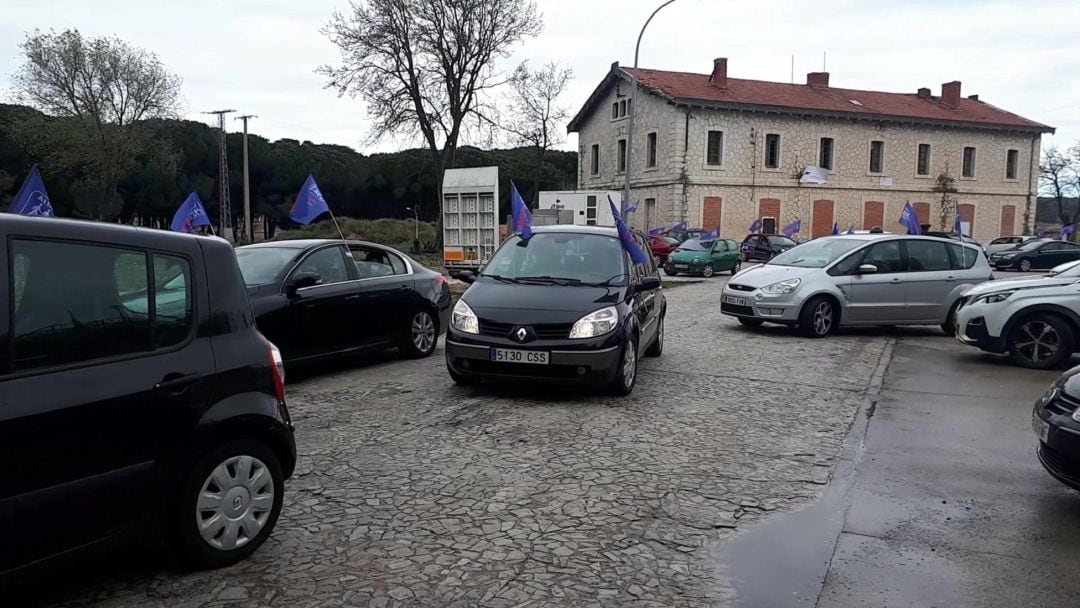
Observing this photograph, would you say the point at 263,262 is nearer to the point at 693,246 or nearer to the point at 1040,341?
the point at 1040,341

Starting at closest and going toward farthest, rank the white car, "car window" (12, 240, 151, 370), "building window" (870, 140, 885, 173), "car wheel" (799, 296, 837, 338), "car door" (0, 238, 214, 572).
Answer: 1. "car door" (0, 238, 214, 572)
2. "car window" (12, 240, 151, 370)
3. the white car
4. "car wheel" (799, 296, 837, 338)
5. "building window" (870, 140, 885, 173)

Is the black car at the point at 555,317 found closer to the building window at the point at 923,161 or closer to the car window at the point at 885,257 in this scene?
the car window at the point at 885,257

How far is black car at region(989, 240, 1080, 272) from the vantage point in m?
35.1

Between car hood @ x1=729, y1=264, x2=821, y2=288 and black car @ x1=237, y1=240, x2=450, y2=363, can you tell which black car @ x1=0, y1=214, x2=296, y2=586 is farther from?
car hood @ x1=729, y1=264, x2=821, y2=288

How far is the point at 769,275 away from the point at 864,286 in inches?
56.7

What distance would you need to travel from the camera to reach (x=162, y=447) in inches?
134

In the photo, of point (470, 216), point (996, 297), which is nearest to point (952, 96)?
point (470, 216)

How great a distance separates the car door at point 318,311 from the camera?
313 inches

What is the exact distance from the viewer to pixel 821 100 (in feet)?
154

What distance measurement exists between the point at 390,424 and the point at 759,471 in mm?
2955

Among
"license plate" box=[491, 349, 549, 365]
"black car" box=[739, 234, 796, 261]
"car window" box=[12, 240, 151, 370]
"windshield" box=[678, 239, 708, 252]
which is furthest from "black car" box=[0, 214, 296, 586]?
"black car" box=[739, 234, 796, 261]

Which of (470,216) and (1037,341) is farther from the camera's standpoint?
(470,216)

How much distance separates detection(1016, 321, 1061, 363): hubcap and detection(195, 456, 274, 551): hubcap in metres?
Result: 9.38

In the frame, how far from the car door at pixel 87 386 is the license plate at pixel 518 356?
3.68 m
